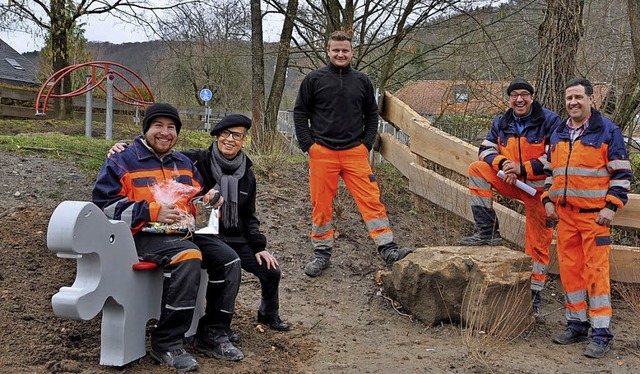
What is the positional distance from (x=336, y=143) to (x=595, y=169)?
216 centimetres

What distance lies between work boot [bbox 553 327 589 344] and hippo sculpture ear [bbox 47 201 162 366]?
109 inches

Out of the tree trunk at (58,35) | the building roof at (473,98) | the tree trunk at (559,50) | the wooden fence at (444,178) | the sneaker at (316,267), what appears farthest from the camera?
the tree trunk at (58,35)

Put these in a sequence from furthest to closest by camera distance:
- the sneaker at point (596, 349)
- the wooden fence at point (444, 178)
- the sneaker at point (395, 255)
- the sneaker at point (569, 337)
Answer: the sneaker at point (395, 255)
the wooden fence at point (444, 178)
the sneaker at point (569, 337)
the sneaker at point (596, 349)

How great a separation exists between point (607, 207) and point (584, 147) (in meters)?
0.44

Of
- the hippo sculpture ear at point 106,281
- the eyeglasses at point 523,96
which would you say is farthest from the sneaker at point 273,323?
the eyeglasses at point 523,96

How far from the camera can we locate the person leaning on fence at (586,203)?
436cm

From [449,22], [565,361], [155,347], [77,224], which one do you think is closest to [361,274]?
[565,361]

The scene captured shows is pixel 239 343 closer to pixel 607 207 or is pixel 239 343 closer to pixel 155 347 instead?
pixel 155 347

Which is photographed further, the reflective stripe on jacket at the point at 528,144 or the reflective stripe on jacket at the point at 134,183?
the reflective stripe on jacket at the point at 528,144

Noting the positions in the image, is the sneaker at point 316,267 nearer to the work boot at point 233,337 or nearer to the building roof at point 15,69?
the work boot at point 233,337

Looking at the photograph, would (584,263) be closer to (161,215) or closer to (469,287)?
(469,287)

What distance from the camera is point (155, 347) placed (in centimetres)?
355

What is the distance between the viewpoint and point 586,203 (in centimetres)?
443

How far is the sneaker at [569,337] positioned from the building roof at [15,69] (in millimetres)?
36593
